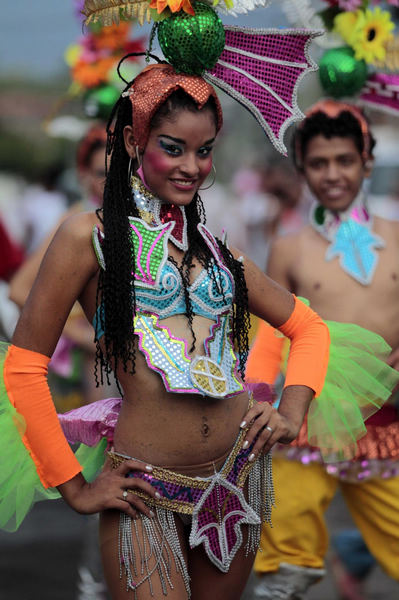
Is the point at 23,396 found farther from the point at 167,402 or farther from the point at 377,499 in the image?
the point at 377,499

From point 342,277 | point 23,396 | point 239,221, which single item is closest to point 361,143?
point 342,277

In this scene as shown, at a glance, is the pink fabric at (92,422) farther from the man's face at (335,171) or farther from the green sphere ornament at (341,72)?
the green sphere ornament at (341,72)

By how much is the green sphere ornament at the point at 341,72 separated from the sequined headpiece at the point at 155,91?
190 cm

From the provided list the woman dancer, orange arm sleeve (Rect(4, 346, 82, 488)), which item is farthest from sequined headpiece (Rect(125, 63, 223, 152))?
orange arm sleeve (Rect(4, 346, 82, 488))

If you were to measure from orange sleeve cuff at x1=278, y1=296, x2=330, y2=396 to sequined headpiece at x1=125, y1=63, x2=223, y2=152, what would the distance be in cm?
78

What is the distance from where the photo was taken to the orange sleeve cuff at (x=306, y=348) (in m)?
3.40

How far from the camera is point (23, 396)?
9.68ft

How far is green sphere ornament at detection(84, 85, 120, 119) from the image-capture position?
6074mm

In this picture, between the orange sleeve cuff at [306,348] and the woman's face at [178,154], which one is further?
the orange sleeve cuff at [306,348]

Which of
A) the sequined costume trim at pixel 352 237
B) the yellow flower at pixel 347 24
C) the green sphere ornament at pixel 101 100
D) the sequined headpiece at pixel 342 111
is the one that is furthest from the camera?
the green sphere ornament at pixel 101 100

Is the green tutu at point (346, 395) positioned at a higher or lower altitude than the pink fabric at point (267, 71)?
lower

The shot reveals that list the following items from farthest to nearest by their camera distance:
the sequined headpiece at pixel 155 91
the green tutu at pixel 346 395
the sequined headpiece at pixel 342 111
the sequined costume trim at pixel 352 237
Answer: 1. the sequined headpiece at pixel 342 111
2. the sequined costume trim at pixel 352 237
3. the green tutu at pixel 346 395
4. the sequined headpiece at pixel 155 91

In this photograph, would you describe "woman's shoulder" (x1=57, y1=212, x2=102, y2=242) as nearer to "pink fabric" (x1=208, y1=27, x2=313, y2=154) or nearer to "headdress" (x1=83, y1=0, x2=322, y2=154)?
"headdress" (x1=83, y1=0, x2=322, y2=154)

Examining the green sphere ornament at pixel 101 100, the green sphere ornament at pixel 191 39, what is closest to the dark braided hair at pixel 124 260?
the green sphere ornament at pixel 191 39
